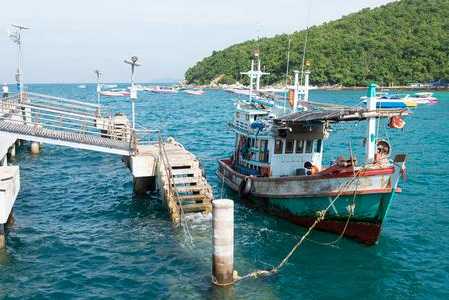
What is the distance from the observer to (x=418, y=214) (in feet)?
79.6

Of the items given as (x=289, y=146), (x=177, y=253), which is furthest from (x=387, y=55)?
(x=177, y=253)

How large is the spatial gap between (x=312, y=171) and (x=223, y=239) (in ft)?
28.2

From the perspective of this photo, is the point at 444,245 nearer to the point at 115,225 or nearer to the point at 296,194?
the point at 296,194

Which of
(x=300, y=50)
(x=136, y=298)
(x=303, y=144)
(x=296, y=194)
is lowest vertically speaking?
(x=136, y=298)

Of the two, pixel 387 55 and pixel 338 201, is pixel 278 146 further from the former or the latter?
pixel 387 55

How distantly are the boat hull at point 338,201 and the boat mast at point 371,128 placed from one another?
0.88m

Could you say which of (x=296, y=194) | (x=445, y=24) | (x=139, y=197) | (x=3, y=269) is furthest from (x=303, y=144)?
(x=445, y=24)

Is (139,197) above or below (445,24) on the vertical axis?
below

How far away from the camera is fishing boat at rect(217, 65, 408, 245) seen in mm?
18719

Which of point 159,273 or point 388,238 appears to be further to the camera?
point 388,238

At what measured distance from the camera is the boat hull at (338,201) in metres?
18.9

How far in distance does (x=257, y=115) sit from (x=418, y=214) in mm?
9276

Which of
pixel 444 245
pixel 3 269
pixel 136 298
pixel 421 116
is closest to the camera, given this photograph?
pixel 136 298

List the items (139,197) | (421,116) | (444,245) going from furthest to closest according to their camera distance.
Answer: (421,116) < (139,197) < (444,245)
